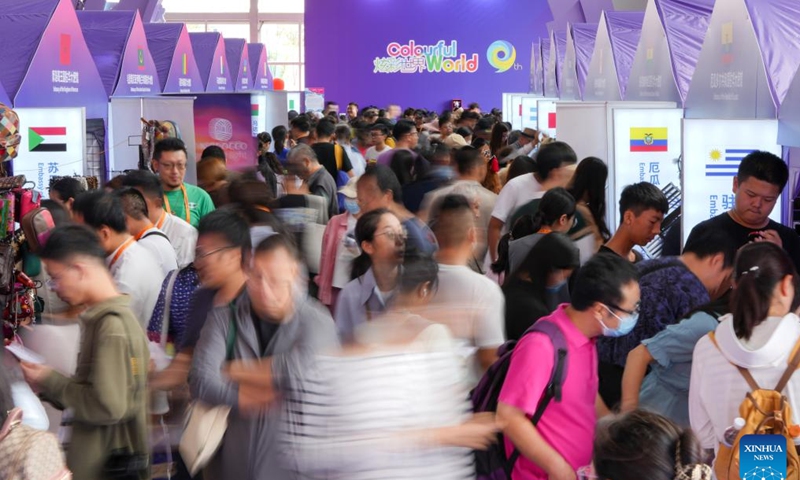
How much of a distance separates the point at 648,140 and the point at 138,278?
3961mm

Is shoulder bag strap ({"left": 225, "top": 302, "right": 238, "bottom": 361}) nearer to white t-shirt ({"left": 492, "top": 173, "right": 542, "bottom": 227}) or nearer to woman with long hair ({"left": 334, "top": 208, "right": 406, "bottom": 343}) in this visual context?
woman with long hair ({"left": 334, "top": 208, "right": 406, "bottom": 343})

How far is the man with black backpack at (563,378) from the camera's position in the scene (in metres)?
2.54

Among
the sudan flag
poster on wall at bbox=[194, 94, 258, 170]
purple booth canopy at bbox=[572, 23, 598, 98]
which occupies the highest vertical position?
purple booth canopy at bbox=[572, 23, 598, 98]

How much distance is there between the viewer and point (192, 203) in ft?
17.6

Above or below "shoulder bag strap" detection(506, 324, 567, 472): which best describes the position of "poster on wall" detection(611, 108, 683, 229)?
above

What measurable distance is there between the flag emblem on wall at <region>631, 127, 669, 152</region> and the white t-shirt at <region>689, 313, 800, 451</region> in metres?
3.83

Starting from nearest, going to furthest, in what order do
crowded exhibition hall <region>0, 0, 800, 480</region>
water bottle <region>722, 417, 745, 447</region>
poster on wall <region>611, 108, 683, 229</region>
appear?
crowded exhibition hall <region>0, 0, 800, 480</region>
water bottle <region>722, 417, 745, 447</region>
poster on wall <region>611, 108, 683, 229</region>

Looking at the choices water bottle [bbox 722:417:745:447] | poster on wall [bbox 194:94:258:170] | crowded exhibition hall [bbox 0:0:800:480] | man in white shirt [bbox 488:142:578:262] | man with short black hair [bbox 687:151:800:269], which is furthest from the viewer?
poster on wall [bbox 194:94:258:170]

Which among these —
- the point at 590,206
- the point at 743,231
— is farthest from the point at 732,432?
the point at 590,206

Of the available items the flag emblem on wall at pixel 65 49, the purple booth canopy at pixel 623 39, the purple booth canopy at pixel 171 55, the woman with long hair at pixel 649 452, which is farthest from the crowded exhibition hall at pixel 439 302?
the purple booth canopy at pixel 171 55

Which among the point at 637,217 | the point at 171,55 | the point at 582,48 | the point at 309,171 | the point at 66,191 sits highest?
the point at 171,55

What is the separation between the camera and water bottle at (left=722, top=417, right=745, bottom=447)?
2.66 m

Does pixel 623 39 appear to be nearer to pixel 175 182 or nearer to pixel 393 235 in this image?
pixel 175 182

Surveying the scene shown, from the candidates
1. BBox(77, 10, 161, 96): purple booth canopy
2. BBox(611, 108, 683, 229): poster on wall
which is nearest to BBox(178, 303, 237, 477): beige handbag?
BBox(611, 108, 683, 229): poster on wall
